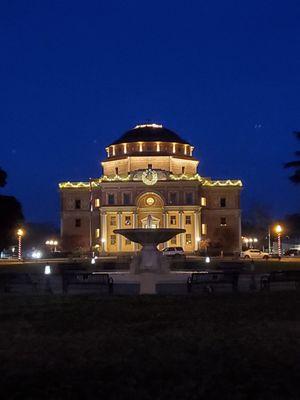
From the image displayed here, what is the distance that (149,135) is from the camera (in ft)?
371

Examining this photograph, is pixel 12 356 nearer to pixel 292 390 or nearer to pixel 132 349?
pixel 132 349

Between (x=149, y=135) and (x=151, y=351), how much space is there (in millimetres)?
103723

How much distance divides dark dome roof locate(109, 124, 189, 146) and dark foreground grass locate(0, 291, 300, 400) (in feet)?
317

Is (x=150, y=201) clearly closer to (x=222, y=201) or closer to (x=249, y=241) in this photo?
(x=222, y=201)

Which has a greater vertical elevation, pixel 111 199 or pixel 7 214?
pixel 111 199

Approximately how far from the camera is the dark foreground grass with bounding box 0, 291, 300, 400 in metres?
7.81

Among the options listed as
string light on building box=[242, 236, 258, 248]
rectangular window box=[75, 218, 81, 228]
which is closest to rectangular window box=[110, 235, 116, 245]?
rectangular window box=[75, 218, 81, 228]

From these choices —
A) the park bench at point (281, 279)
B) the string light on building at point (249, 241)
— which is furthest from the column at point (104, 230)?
the park bench at point (281, 279)

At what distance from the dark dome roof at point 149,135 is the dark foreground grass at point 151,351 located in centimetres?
9652

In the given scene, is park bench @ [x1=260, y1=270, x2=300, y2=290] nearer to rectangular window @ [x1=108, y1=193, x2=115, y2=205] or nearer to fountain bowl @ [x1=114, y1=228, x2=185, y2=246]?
fountain bowl @ [x1=114, y1=228, x2=185, y2=246]

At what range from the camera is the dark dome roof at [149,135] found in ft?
369

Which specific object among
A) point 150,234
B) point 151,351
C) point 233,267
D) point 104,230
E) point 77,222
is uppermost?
point 77,222

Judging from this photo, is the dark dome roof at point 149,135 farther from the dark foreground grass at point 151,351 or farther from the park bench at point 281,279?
the dark foreground grass at point 151,351

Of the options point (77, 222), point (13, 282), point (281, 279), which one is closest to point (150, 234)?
point (13, 282)
